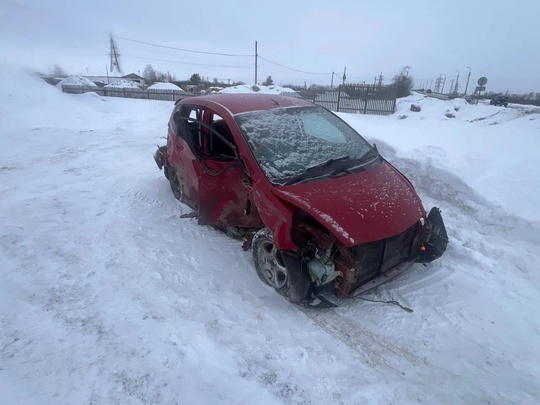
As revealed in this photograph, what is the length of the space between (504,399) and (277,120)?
3.22 m

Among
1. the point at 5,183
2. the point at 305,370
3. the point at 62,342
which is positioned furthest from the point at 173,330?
the point at 5,183

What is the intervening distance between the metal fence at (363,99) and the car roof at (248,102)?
12520 mm

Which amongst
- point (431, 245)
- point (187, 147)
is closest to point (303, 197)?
point (431, 245)

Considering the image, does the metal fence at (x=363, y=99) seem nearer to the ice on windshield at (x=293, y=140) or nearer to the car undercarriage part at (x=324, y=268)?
the ice on windshield at (x=293, y=140)

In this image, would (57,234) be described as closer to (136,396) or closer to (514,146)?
(136,396)

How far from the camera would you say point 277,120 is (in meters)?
3.68

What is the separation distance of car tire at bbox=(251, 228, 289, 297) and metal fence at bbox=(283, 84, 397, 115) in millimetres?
14164

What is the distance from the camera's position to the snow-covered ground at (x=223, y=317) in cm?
217

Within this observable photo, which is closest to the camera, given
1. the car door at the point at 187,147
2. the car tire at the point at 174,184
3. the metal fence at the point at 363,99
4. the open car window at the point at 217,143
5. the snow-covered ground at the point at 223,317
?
the snow-covered ground at the point at 223,317

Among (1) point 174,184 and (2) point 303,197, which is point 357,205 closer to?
(2) point 303,197

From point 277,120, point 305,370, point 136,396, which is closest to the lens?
point 136,396

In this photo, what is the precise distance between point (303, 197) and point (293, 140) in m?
0.95

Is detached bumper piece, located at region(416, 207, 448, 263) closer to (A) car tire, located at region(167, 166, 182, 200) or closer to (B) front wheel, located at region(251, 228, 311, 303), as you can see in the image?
(B) front wheel, located at region(251, 228, 311, 303)

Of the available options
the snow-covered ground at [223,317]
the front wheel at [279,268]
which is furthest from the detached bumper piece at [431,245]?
the front wheel at [279,268]
